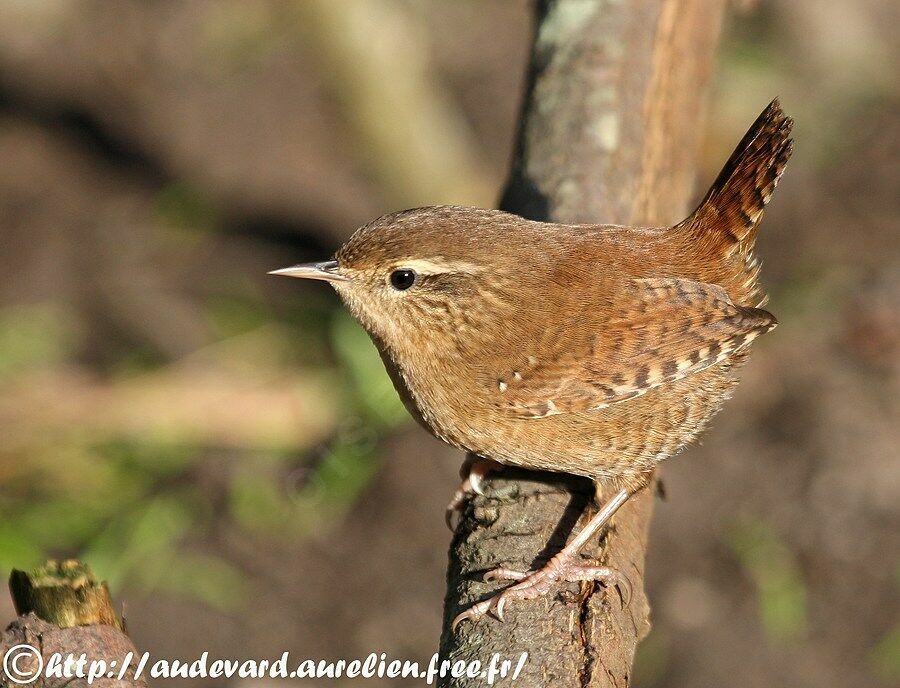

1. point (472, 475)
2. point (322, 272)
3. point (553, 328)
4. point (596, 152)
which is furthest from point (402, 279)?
point (596, 152)

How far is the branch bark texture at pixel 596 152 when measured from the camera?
294 cm

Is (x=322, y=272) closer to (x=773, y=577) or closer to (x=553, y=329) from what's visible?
(x=553, y=329)

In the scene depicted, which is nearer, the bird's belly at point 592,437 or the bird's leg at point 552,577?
the bird's leg at point 552,577

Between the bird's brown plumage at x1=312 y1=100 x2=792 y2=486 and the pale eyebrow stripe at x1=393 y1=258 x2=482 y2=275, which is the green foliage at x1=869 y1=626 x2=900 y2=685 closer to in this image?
the bird's brown plumage at x1=312 y1=100 x2=792 y2=486

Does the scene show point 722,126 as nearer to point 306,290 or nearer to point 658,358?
point 306,290

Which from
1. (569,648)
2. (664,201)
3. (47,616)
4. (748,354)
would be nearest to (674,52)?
(664,201)

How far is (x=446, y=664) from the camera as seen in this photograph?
253 centimetres

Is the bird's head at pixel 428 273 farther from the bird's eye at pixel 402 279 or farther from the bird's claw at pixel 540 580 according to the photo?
the bird's claw at pixel 540 580

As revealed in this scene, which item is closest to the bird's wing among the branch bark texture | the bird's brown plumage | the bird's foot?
the bird's brown plumage

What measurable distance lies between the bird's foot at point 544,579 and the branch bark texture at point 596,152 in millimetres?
54

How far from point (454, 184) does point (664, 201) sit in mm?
2969

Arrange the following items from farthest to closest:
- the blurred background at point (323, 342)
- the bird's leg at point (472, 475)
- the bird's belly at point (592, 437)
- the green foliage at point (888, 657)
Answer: the blurred background at point (323, 342) → the green foliage at point (888, 657) → the bird's leg at point (472, 475) → the bird's belly at point (592, 437)

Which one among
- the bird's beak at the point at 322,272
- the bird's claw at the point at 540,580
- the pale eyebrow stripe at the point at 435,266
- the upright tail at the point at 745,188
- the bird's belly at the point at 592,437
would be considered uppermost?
the upright tail at the point at 745,188

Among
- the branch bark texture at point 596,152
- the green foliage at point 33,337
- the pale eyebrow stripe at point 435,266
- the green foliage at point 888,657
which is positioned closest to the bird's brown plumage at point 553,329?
the pale eyebrow stripe at point 435,266
